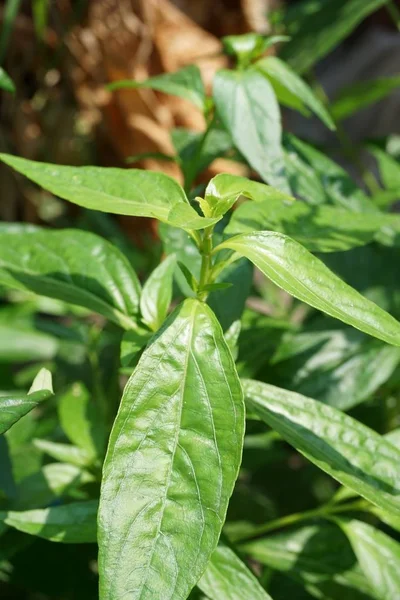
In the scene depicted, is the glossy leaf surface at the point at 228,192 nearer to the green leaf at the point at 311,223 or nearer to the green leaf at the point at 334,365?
the green leaf at the point at 311,223

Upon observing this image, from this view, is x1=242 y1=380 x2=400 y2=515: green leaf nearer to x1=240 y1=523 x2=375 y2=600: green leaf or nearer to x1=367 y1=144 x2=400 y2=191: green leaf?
x1=240 y1=523 x2=375 y2=600: green leaf

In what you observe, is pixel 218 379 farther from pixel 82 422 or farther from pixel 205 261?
pixel 82 422

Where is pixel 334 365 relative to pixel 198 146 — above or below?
below

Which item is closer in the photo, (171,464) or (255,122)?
(171,464)

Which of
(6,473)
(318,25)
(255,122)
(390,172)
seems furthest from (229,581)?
(318,25)

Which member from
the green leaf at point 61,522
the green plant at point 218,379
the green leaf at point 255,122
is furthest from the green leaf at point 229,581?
the green leaf at point 255,122

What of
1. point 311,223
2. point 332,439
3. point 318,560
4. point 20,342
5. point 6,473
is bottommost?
point 20,342

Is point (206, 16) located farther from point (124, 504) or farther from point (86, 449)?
point (124, 504)
